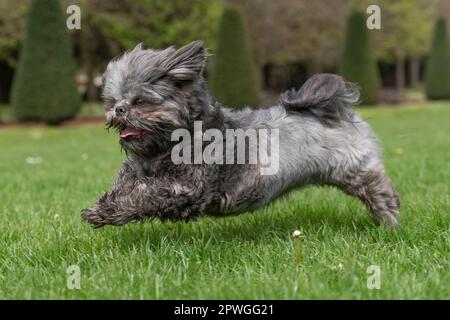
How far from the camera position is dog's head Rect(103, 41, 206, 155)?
11.9 feet

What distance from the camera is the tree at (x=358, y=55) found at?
76.2 feet

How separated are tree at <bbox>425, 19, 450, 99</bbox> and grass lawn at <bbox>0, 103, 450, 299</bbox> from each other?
75.8 ft

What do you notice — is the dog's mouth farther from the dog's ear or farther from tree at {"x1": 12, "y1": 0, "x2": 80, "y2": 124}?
tree at {"x1": 12, "y1": 0, "x2": 80, "y2": 124}

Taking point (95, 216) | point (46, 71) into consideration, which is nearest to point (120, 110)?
point (95, 216)

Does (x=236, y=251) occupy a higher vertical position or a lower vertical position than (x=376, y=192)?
lower

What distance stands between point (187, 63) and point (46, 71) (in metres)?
15.9

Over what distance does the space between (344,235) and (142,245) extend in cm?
141

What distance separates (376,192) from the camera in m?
4.54

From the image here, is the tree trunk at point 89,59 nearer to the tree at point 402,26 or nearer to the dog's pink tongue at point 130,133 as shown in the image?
the tree at point 402,26

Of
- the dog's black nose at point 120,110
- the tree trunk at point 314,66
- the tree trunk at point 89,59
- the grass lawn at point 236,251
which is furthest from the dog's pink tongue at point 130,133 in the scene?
the tree trunk at point 314,66
